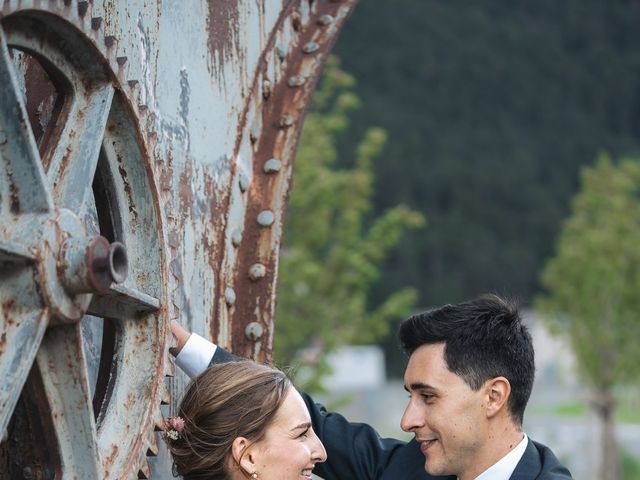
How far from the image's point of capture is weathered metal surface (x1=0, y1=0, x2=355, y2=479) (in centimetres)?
201

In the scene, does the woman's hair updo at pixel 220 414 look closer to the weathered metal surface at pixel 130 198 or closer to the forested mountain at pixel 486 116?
the weathered metal surface at pixel 130 198

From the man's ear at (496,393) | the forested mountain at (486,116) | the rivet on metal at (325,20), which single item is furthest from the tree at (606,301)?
the forested mountain at (486,116)

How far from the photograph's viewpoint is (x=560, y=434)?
89.7 feet

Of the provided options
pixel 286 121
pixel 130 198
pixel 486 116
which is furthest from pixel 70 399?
pixel 486 116

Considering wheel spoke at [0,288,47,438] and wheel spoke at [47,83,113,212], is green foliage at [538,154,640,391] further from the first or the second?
wheel spoke at [0,288,47,438]

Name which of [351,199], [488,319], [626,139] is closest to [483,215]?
[626,139]

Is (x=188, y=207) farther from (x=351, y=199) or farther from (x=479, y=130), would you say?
(x=479, y=130)

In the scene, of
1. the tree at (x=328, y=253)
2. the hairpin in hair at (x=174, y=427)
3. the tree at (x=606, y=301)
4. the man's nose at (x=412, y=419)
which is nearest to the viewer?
the hairpin in hair at (x=174, y=427)

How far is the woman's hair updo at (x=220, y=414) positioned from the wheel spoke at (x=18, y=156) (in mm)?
848

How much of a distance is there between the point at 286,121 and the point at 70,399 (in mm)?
1171

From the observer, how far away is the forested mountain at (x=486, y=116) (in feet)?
218

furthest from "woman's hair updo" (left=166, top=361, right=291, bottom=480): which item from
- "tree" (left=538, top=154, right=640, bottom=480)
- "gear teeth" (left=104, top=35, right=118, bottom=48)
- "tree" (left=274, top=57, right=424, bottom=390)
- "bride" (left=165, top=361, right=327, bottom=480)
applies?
"tree" (left=538, top=154, right=640, bottom=480)

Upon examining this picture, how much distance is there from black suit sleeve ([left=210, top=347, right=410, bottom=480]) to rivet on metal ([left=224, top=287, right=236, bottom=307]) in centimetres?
62

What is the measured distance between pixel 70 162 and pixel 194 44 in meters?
0.75
